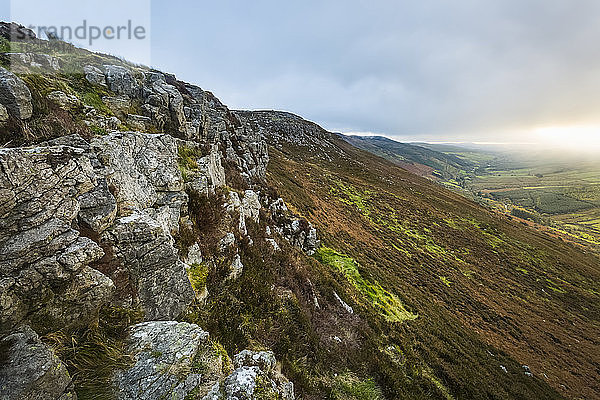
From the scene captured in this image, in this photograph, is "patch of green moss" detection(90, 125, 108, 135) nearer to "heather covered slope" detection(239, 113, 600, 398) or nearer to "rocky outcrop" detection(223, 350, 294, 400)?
"rocky outcrop" detection(223, 350, 294, 400)

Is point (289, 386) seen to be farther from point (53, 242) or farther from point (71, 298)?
point (53, 242)

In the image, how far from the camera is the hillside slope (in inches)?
157

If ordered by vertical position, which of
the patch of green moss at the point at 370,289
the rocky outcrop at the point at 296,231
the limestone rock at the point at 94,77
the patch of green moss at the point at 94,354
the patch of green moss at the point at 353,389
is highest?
the limestone rock at the point at 94,77

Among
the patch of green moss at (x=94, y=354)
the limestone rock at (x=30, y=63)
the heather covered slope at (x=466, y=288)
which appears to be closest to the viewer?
the patch of green moss at (x=94, y=354)

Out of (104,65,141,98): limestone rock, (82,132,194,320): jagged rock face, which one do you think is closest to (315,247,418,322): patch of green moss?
(82,132,194,320): jagged rock face

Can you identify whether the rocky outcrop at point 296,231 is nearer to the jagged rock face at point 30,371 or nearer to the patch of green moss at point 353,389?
the patch of green moss at point 353,389

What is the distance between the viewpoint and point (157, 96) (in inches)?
639

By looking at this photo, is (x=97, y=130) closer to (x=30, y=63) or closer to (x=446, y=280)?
(x=30, y=63)

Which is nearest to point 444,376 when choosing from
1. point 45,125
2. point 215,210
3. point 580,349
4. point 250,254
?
point 250,254

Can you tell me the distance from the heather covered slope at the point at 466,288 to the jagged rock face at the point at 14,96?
618 inches

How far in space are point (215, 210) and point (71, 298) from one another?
6649 millimetres

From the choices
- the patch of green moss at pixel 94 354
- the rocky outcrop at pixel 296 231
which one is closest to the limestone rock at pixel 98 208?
the patch of green moss at pixel 94 354

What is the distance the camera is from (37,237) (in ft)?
14.1

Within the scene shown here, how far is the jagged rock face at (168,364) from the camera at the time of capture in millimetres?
3793
